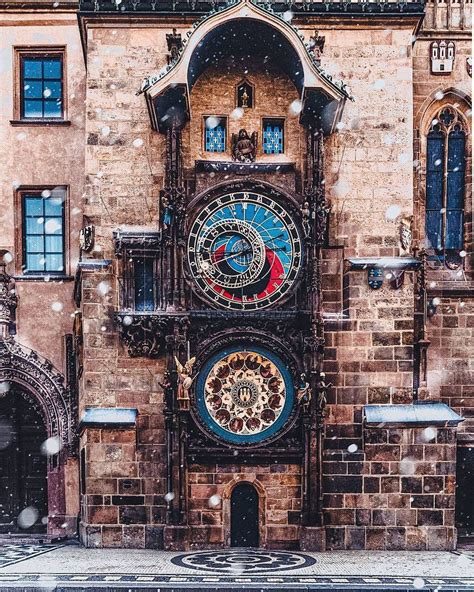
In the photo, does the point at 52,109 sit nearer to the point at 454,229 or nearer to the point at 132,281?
the point at 132,281

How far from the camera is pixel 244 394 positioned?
732 inches

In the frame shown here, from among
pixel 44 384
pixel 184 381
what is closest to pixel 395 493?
pixel 184 381

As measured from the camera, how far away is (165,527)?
18.1 meters

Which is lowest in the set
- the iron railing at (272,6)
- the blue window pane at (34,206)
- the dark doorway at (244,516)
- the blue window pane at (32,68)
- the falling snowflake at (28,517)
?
the falling snowflake at (28,517)

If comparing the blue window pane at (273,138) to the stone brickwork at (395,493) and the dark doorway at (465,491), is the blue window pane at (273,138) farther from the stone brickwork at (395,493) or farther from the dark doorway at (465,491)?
the dark doorway at (465,491)

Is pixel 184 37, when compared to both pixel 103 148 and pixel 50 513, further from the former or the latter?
pixel 50 513

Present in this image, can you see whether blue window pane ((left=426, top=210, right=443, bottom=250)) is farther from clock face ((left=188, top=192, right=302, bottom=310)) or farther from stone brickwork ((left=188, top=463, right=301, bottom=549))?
stone brickwork ((left=188, top=463, right=301, bottom=549))

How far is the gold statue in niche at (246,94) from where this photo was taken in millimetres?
19234

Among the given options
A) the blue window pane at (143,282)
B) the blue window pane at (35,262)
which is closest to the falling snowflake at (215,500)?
the blue window pane at (143,282)

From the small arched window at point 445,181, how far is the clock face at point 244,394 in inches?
191

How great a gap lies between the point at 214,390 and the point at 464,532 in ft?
20.2

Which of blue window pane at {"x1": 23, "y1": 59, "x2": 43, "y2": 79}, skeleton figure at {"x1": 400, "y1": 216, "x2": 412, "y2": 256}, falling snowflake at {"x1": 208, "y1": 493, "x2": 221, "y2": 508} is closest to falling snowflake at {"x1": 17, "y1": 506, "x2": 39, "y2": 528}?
falling snowflake at {"x1": 208, "y1": 493, "x2": 221, "y2": 508}

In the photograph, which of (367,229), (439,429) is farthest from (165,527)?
(367,229)

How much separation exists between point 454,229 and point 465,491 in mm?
5504
